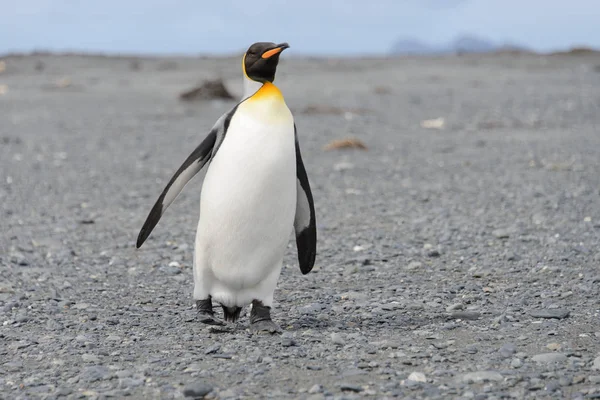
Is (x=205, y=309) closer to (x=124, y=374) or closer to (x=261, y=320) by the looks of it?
(x=261, y=320)

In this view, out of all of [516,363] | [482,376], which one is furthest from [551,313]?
[482,376]

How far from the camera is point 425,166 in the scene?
29.9 ft

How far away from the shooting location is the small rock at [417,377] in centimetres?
303

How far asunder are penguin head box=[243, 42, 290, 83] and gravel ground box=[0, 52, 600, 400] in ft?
3.76

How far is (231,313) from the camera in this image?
3.96 metres

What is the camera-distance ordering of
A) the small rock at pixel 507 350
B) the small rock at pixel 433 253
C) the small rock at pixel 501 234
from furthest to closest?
the small rock at pixel 501 234 → the small rock at pixel 433 253 → the small rock at pixel 507 350

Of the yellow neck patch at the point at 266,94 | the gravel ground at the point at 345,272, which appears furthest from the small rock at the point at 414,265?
the yellow neck patch at the point at 266,94

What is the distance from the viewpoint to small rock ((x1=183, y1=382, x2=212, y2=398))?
2.90 metres

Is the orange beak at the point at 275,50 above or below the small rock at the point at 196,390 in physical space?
above

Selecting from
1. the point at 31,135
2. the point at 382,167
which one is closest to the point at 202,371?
the point at 382,167

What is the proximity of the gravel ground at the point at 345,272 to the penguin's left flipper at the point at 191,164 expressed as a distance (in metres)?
0.48

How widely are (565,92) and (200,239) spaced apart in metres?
14.6

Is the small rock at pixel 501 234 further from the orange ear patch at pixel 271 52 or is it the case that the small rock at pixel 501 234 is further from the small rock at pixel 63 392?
the small rock at pixel 63 392

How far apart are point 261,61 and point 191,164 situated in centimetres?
57
